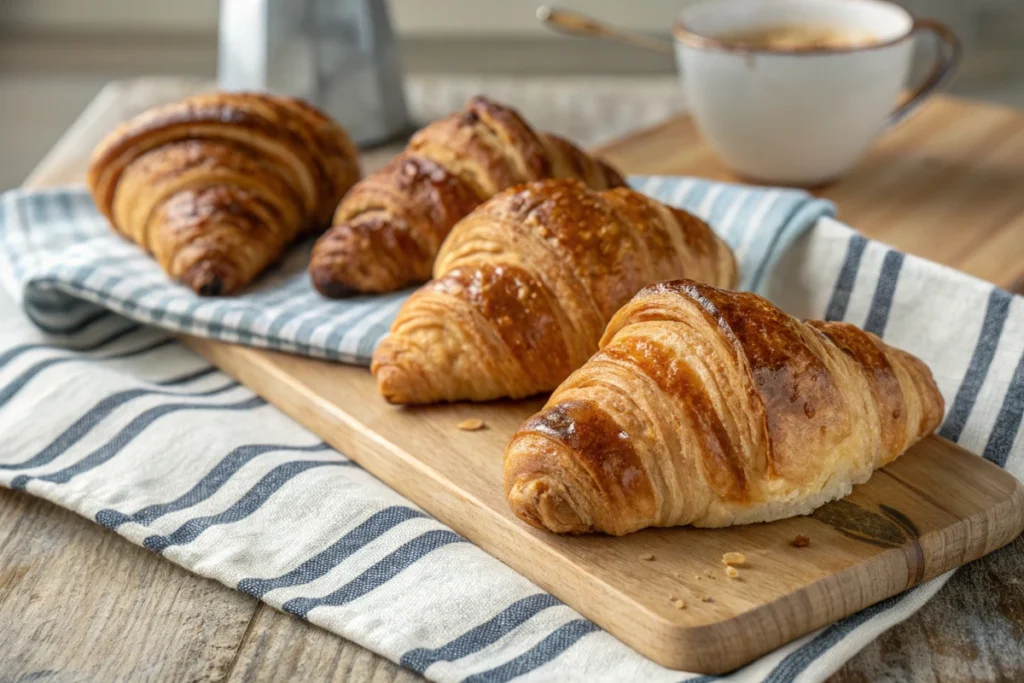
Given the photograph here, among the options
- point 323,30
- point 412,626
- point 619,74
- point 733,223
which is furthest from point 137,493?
point 619,74

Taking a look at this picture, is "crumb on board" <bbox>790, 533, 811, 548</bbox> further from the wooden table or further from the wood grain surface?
the wooden table

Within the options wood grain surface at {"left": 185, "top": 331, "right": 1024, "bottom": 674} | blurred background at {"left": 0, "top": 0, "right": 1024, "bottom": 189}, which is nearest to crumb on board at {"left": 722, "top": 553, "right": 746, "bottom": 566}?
wood grain surface at {"left": 185, "top": 331, "right": 1024, "bottom": 674}

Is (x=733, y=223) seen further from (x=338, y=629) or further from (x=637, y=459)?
(x=338, y=629)

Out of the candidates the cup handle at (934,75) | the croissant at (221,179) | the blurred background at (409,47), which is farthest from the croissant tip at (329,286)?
the blurred background at (409,47)

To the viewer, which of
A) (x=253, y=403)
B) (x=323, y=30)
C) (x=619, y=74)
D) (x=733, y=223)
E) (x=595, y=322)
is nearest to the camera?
(x=595, y=322)

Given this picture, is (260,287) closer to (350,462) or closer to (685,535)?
(350,462)

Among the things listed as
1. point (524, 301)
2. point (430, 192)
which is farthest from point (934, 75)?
point (524, 301)

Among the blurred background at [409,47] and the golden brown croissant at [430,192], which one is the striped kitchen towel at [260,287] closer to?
the golden brown croissant at [430,192]
